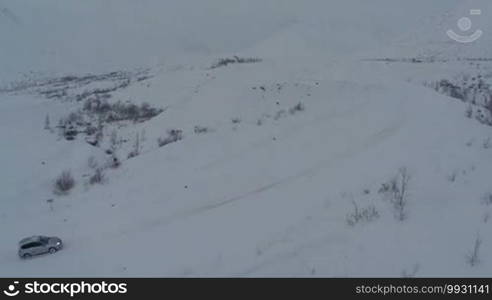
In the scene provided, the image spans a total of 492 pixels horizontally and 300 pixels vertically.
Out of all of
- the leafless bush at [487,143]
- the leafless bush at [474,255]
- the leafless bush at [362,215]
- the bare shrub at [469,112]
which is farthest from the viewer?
the bare shrub at [469,112]

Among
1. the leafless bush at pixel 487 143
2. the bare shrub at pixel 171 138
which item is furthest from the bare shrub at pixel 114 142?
the leafless bush at pixel 487 143

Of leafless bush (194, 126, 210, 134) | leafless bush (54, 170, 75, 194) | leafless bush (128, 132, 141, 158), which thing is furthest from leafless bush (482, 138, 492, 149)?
leafless bush (54, 170, 75, 194)

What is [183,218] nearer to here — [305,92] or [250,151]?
[250,151]

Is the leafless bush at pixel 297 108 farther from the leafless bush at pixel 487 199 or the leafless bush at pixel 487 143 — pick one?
the leafless bush at pixel 487 199

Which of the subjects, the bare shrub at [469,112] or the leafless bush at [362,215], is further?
the bare shrub at [469,112]

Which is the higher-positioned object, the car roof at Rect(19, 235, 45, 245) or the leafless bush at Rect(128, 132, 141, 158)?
the leafless bush at Rect(128, 132, 141, 158)

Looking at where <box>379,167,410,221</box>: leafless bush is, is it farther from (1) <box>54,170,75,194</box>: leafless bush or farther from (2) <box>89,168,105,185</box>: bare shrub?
(1) <box>54,170,75,194</box>: leafless bush

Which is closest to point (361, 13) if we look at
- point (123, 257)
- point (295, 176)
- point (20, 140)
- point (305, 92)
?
point (305, 92)
